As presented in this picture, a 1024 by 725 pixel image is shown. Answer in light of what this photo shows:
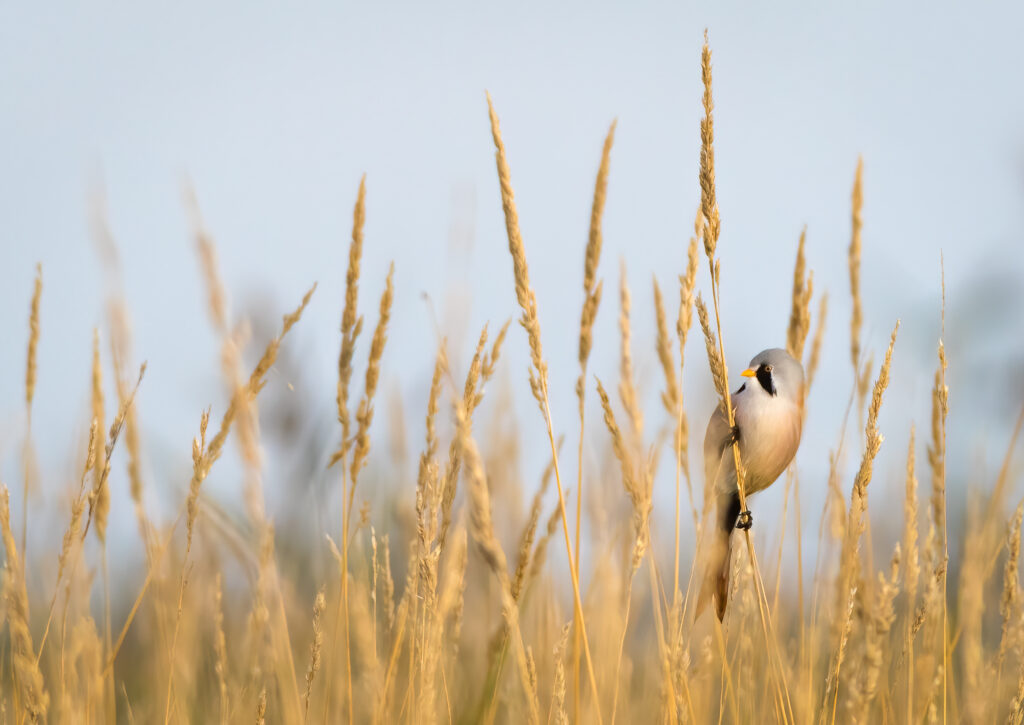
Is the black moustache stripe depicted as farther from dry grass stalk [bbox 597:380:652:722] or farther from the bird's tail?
dry grass stalk [bbox 597:380:652:722]

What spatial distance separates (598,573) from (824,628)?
17.5 inches

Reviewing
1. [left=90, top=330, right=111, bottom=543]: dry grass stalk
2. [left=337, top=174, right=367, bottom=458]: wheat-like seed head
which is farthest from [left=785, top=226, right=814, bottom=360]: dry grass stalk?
[left=90, top=330, right=111, bottom=543]: dry grass stalk

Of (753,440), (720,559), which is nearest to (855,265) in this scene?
(753,440)

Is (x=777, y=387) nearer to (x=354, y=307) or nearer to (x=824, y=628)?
(x=824, y=628)

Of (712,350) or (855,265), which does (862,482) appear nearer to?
(712,350)

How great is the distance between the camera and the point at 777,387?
187cm

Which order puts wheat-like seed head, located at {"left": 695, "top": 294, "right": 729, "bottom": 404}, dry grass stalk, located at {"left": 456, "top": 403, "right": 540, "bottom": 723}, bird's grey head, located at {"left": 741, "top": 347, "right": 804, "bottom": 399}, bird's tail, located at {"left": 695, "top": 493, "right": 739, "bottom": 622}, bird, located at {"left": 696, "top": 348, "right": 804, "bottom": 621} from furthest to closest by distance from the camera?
bird's grey head, located at {"left": 741, "top": 347, "right": 804, "bottom": 399}
bird, located at {"left": 696, "top": 348, "right": 804, "bottom": 621}
bird's tail, located at {"left": 695, "top": 493, "right": 739, "bottom": 622}
wheat-like seed head, located at {"left": 695, "top": 294, "right": 729, "bottom": 404}
dry grass stalk, located at {"left": 456, "top": 403, "right": 540, "bottom": 723}

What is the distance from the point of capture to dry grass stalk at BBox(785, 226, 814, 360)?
5.06ft

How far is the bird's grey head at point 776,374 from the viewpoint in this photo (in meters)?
1.86

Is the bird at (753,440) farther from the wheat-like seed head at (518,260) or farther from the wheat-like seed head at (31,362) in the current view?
the wheat-like seed head at (31,362)

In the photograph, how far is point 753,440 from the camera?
1738 millimetres

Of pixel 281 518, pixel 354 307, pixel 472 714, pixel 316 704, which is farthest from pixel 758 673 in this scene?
pixel 354 307

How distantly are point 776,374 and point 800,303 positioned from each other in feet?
1.16

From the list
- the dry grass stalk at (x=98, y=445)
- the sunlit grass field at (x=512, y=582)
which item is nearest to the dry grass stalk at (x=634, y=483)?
the sunlit grass field at (x=512, y=582)
